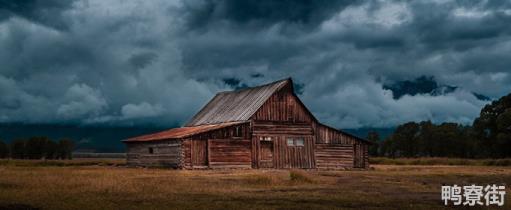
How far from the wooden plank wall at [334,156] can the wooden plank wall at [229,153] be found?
6.59 metres

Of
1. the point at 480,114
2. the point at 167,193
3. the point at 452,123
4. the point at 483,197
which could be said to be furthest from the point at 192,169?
the point at 452,123

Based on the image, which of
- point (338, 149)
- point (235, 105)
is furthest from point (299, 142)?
point (235, 105)

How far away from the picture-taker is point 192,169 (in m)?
46.1

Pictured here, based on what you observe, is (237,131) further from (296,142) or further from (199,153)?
(296,142)

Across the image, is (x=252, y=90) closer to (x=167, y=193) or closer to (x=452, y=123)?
(x=167, y=193)

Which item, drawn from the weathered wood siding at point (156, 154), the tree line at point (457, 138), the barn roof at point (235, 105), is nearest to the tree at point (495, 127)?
Answer: the tree line at point (457, 138)

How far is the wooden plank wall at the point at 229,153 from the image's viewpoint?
4741 centimetres

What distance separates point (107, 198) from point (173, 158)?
89.5 feet

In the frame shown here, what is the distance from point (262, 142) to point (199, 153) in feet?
18.8

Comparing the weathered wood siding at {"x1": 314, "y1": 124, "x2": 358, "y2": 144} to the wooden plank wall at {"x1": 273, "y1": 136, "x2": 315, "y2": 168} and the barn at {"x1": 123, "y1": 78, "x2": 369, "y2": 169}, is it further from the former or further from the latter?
the wooden plank wall at {"x1": 273, "y1": 136, "x2": 315, "y2": 168}

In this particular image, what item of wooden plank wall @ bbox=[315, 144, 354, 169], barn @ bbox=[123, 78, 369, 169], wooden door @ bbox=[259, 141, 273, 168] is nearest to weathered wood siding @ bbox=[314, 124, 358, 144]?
barn @ bbox=[123, 78, 369, 169]

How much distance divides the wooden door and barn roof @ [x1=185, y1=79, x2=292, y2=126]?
2.64m

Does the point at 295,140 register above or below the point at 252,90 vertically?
below

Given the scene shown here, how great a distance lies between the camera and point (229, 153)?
158 feet
